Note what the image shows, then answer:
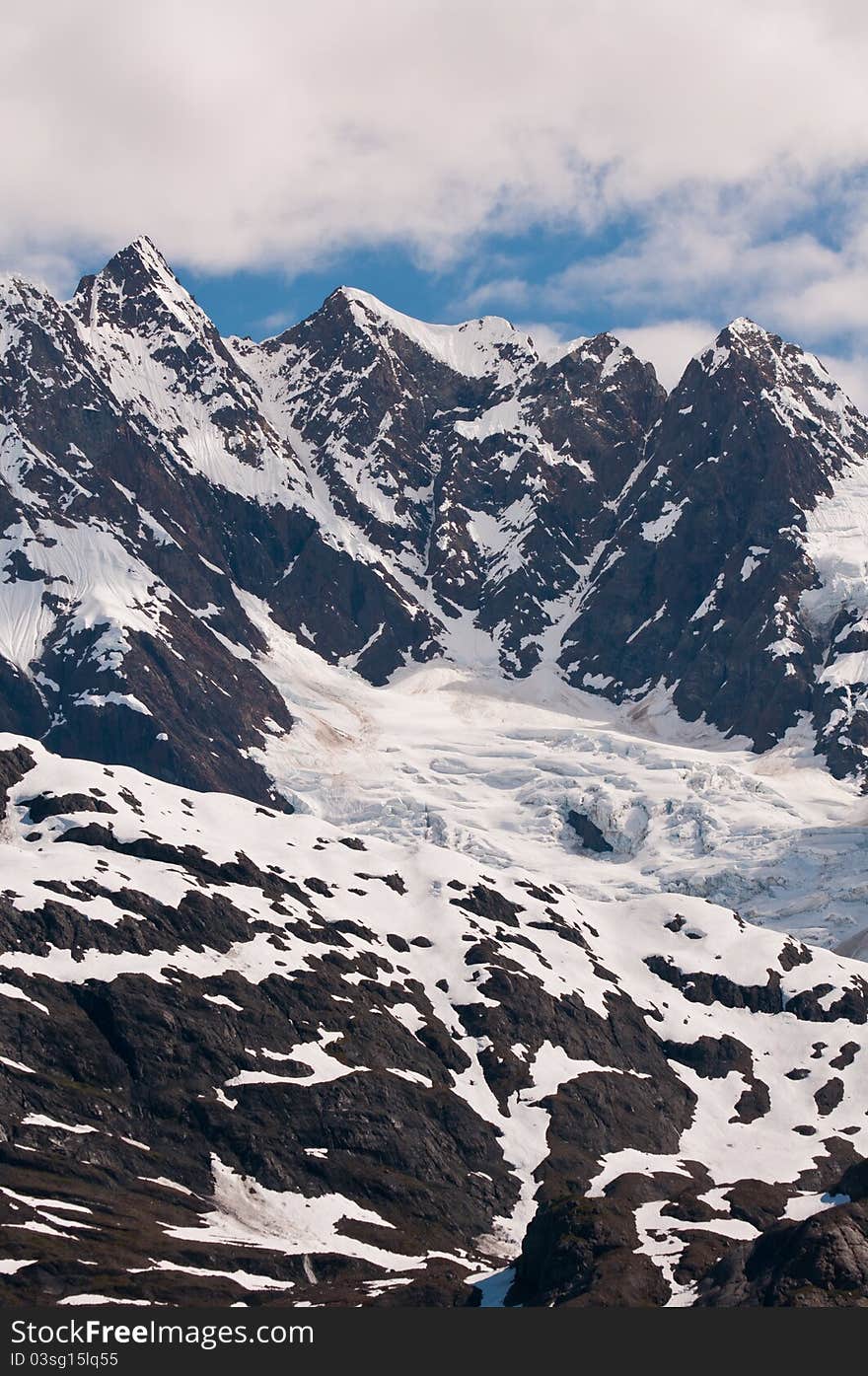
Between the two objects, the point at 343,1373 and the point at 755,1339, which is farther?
the point at 755,1339

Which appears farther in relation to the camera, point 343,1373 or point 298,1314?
point 298,1314

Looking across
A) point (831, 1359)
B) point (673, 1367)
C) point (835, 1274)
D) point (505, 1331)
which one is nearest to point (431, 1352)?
point (505, 1331)

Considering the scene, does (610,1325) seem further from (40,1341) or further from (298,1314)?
(40,1341)

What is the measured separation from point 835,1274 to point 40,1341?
71.3 meters

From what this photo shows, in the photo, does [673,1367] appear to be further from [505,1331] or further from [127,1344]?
[127,1344]

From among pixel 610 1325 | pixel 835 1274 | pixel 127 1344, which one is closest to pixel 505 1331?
pixel 610 1325

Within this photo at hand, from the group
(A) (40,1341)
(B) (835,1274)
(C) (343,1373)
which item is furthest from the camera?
(B) (835,1274)

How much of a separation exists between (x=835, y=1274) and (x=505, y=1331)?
Result: 4301cm

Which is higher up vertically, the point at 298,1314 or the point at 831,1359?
the point at 831,1359

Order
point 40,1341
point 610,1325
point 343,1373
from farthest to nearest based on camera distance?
point 610,1325
point 40,1341
point 343,1373

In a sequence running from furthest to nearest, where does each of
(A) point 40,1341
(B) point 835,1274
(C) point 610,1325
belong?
1. (B) point 835,1274
2. (C) point 610,1325
3. (A) point 40,1341

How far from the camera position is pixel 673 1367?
152 m

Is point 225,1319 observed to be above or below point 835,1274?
below

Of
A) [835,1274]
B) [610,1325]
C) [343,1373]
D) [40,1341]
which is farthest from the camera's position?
[835,1274]
